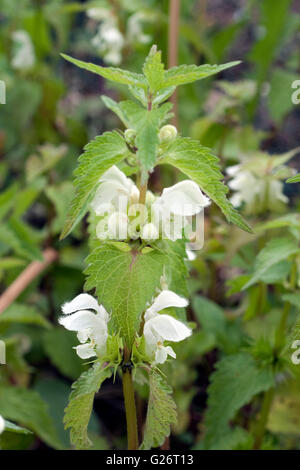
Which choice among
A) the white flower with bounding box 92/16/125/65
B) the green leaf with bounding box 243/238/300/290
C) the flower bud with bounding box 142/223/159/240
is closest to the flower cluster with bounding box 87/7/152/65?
the white flower with bounding box 92/16/125/65

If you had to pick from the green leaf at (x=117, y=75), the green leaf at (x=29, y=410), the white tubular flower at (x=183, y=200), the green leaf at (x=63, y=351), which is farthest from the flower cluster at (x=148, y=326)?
the green leaf at (x=63, y=351)

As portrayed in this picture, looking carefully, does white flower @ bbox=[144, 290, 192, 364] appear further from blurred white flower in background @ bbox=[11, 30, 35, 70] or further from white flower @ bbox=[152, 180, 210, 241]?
blurred white flower in background @ bbox=[11, 30, 35, 70]

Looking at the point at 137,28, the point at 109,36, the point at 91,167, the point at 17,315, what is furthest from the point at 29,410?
the point at 137,28

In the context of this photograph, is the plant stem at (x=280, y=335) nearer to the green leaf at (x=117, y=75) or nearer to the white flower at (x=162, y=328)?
the white flower at (x=162, y=328)

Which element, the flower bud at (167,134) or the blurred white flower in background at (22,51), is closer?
the flower bud at (167,134)
